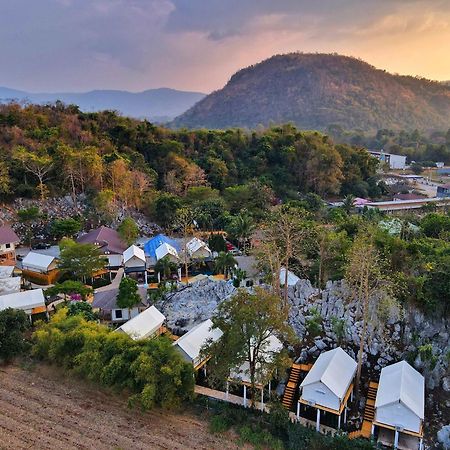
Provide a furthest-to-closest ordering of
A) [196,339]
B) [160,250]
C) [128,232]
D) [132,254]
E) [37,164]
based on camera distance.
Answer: [37,164] < [128,232] < [160,250] < [132,254] < [196,339]

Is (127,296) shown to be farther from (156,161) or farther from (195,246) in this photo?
(156,161)

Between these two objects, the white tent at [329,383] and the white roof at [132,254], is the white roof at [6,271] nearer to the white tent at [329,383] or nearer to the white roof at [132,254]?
the white roof at [132,254]

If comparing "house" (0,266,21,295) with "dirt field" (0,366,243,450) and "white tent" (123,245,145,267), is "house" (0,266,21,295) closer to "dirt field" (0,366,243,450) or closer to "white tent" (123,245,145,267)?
"white tent" (123,245,145,267)

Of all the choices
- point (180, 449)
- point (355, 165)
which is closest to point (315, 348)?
point (180, 449)

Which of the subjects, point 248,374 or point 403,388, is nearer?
point 403,388

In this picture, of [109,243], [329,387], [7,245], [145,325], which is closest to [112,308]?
[145,325]

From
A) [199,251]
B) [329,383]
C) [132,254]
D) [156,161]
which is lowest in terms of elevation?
[329,383]

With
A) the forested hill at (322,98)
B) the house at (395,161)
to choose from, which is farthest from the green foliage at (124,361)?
the forested hill at (322,98)
